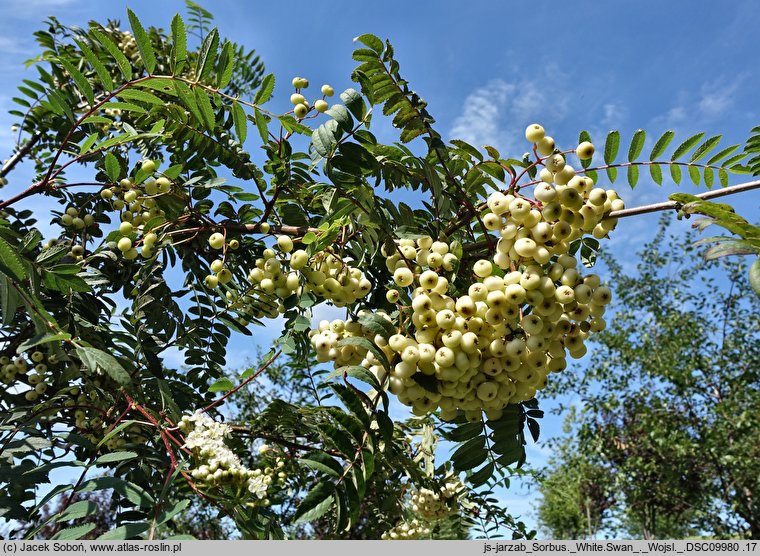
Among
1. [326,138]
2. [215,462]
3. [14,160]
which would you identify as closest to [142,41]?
[326,138]

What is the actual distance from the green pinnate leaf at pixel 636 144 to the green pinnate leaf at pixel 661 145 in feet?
0.17

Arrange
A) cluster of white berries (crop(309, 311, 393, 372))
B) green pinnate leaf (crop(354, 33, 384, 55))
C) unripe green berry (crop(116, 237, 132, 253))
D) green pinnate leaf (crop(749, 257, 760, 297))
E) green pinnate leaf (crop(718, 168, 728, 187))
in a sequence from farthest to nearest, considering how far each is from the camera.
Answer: unripe green berry (crop(116, 237, 132, 253)) < green pinnate leaf (crop(718, 168, 728, 187)) < green pinnate leaf (crop(354, 33, 384, 55)) < cluster of white berries (crop(309, 311, 393, 372)) < green pinnate leaf (crop(749, 257, 760, 297))

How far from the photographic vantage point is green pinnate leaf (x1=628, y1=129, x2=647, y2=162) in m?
1.64

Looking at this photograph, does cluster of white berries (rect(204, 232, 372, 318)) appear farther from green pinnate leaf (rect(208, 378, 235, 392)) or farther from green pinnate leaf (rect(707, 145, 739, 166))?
green pinnate leaf (rect(707, 145, 739, 166))

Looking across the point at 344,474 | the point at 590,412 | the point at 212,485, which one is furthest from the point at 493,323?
the point at 590,412

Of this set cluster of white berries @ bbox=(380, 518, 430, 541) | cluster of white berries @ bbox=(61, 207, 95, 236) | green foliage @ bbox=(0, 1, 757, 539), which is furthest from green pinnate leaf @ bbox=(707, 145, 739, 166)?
cluster of white berries @ bbox=(61, 207, 95, 236)

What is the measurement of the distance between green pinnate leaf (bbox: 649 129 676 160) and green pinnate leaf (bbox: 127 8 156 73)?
156cm

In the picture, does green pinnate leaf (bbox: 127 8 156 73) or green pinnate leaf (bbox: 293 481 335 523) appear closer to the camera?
green pinnate leaf (bbox: 293 481 335 523)

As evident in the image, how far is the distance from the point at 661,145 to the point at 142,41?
63.2 inches

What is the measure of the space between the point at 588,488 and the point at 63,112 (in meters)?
14.5

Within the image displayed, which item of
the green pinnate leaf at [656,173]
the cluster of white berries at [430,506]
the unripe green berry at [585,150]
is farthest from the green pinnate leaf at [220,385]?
the cluster of white berries at [430,506]

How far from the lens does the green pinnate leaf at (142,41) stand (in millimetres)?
1510

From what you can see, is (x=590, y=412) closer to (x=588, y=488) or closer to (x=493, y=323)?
(x=588, y=488)

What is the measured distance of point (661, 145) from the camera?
1.68 m
